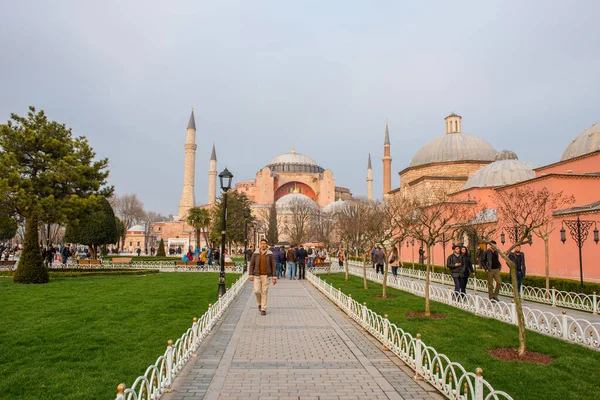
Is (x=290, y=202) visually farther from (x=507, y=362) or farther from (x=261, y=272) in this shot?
(x=507, y=362)

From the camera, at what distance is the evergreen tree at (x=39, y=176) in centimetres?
1427

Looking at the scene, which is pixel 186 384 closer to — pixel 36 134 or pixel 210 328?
pixel 210 328

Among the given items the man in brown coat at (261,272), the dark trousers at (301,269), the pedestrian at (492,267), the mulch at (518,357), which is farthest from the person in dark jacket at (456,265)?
the dark trousers at (301,269)

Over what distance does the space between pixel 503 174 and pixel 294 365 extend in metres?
23.3

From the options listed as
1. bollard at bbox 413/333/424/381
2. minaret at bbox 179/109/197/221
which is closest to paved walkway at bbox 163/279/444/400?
bollard at bbox 413/333/424/381

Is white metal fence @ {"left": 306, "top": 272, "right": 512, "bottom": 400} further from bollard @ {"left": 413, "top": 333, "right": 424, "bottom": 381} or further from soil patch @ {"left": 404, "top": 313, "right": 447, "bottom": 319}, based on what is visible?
soil patch @ {"left": 404, "top": 313, "right": 447, "bottom": 319}

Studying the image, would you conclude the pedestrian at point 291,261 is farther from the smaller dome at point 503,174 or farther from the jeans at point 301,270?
the smaller dome at point 503,174

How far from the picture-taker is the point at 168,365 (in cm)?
427

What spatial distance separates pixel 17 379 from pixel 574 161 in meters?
21.2

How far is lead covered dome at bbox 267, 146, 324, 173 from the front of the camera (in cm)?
7456

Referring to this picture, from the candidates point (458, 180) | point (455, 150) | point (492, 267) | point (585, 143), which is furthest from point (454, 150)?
point (492, 267)

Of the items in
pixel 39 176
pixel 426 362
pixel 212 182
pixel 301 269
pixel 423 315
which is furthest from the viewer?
pixel 212 182

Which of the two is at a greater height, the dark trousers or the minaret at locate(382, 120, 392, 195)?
the minaret at locate(382, 120, 392, 195)

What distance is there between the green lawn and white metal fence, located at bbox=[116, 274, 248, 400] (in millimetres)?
331
